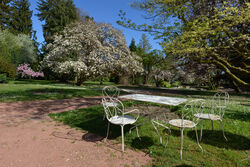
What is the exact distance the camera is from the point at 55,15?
26312mm

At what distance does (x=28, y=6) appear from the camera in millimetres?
32531

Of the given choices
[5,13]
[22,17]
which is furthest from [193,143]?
[5,13]

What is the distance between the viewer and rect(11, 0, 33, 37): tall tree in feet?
99.1

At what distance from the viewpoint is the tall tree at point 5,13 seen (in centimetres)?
2848

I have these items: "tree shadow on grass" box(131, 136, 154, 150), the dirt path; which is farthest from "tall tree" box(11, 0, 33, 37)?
"tree shadow on grass" box(131, 136, 154, 150)

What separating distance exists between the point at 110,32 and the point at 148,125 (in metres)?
11.3

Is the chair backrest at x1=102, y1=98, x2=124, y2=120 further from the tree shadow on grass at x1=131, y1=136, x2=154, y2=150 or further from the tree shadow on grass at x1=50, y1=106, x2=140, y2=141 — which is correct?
the tree shadow on grass at x1=131, y1=136, x2=154, y2=150

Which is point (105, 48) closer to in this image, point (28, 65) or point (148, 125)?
point (148, 125)

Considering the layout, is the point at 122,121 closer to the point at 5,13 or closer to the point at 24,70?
the point at 24,70

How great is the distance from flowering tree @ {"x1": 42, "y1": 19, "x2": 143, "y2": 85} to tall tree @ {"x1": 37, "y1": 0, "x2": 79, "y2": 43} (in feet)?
45.7

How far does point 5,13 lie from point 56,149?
38427 mm

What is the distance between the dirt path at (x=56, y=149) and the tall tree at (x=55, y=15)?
2440cm

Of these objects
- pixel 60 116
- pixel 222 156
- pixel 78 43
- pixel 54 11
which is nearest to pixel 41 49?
pixel 54 11

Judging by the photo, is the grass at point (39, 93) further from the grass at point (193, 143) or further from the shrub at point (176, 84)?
the shrub at point (176, 84)
